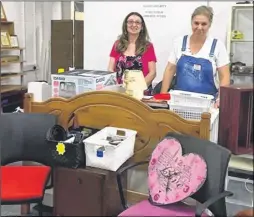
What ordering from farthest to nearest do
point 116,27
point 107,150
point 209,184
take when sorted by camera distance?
point 116,27
point 107,150
point 209,184

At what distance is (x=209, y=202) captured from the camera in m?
0.90

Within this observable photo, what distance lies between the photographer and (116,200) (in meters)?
0.98

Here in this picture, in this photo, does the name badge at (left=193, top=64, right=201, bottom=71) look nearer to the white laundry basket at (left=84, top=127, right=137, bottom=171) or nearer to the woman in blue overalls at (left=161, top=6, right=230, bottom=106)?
the woman in blue overalls at (left=161, top=6, right=230, bottom=106)

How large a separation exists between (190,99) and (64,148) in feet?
1.43

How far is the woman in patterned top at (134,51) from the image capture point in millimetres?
1481

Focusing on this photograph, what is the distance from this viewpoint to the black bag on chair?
1023 millimetres

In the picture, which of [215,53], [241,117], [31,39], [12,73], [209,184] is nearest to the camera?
[241,117]

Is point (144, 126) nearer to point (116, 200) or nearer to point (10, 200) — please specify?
point (116, 200)

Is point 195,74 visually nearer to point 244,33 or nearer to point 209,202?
point 244,33

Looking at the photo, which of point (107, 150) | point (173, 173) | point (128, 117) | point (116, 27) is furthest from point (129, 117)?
point (116, 27)

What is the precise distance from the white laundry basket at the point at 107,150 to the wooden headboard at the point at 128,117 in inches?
1.4

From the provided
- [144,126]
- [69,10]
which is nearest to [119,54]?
[69,10]


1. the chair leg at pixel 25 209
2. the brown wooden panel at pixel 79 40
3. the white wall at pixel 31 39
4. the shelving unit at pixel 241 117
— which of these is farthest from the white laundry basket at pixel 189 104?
the white wall at pixel 31 39

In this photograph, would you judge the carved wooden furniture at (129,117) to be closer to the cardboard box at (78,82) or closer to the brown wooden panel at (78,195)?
the cardboard box at (78,82)
